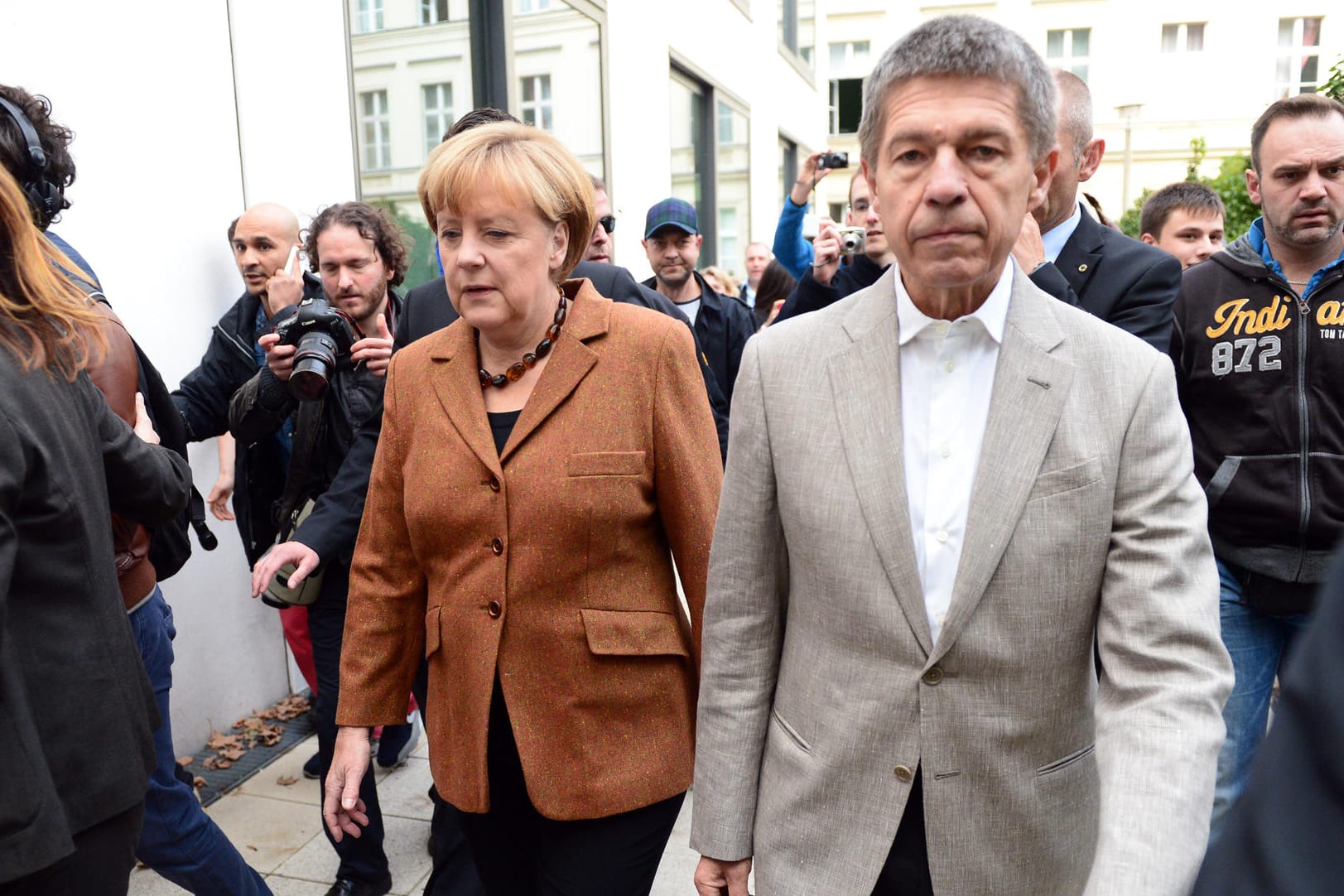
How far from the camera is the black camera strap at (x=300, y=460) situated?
3213mm

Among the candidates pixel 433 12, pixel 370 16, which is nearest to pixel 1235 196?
pixel 433 12

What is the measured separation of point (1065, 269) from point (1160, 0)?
34671mm

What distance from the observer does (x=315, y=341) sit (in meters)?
3.01

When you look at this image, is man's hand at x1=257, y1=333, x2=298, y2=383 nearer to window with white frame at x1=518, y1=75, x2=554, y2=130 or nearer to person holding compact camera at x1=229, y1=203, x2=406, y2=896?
person holding compact camera at x1=229, y1=203, x2=406, y2=896

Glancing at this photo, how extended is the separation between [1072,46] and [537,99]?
96.9ft

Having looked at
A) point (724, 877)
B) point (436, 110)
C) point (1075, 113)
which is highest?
point (436, 110)

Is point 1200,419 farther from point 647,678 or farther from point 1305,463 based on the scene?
point 647,678

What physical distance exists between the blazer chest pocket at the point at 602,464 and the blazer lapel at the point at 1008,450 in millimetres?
744

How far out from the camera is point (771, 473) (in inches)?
66.1

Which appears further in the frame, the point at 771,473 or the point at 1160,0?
the point at 1160,0

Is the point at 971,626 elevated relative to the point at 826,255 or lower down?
lower down

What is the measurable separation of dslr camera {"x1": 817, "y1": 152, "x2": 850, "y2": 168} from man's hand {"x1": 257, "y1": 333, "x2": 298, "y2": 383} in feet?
9.56

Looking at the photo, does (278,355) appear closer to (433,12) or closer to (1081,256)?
(1081,256)

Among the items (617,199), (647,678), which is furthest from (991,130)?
(617,199)
